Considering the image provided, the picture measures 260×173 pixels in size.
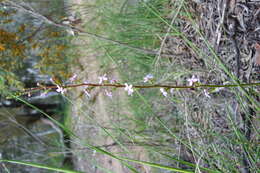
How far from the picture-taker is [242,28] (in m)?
1.22

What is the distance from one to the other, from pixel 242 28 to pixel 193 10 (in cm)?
28

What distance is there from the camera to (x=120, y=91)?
7.55 feet

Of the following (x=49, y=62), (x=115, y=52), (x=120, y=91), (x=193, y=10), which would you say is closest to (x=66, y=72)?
(x=49, y=62)

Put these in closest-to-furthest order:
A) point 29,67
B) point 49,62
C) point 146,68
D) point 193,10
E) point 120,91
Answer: point 193,10 → point 146,68 → point 120,91 → point 49,62 → point 29,67

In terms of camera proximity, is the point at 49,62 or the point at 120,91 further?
the point at 49,62

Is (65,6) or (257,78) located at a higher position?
(65,6)

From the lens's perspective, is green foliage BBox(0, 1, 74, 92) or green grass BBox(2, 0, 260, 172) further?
green foliage BBox(0, 1, 74, 92)

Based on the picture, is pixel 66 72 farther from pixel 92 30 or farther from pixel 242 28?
pixel 242 28

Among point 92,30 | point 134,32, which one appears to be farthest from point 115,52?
point 92,30

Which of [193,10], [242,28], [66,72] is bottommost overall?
[66,72]

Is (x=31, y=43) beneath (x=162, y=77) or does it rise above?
above

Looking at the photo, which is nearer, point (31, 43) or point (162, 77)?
point (162, 77)

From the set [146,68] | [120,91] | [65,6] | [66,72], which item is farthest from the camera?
[66,72]

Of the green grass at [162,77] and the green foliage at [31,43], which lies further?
the green foliage at [31,43]
